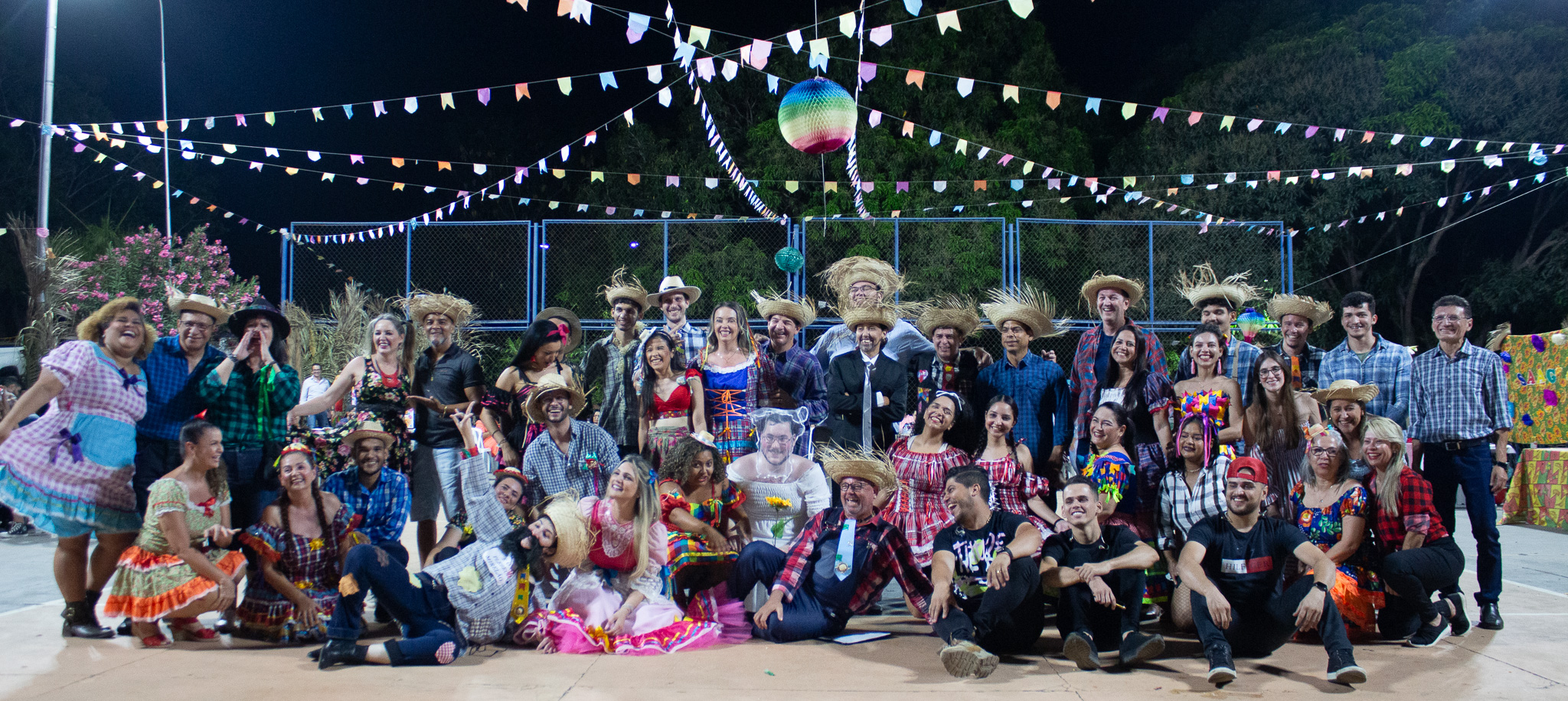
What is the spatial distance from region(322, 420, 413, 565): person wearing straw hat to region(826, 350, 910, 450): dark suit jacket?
7.42 feet

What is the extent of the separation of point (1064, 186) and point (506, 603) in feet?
53.7

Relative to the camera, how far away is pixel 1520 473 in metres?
8.98

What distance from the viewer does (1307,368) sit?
596 centimetres

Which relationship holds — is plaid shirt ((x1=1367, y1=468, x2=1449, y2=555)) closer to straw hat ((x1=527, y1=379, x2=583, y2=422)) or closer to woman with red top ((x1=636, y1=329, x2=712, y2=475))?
woman with red top ((x1=636, y1=329, x2=712, y2=475))

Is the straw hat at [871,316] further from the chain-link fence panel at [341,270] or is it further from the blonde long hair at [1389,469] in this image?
the chain-link fence panel at [341,270]

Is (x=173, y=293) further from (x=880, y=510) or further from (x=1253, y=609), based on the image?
(x=1253, y=609)

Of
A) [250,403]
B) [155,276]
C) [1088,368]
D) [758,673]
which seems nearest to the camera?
[758,673]

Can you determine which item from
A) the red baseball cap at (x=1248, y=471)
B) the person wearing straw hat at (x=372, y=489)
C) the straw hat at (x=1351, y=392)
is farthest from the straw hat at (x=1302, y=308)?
the person wearing straw hat at (x=372, y=489)

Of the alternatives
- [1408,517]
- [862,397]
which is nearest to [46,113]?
[862,397]

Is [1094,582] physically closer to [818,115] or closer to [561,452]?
[561,452]

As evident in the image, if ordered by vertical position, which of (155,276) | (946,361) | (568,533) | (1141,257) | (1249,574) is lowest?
(1249,574)

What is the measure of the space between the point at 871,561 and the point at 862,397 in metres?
1.28

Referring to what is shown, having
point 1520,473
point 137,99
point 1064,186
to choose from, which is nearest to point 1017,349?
point 1520,473

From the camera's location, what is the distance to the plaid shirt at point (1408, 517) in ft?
14.7
